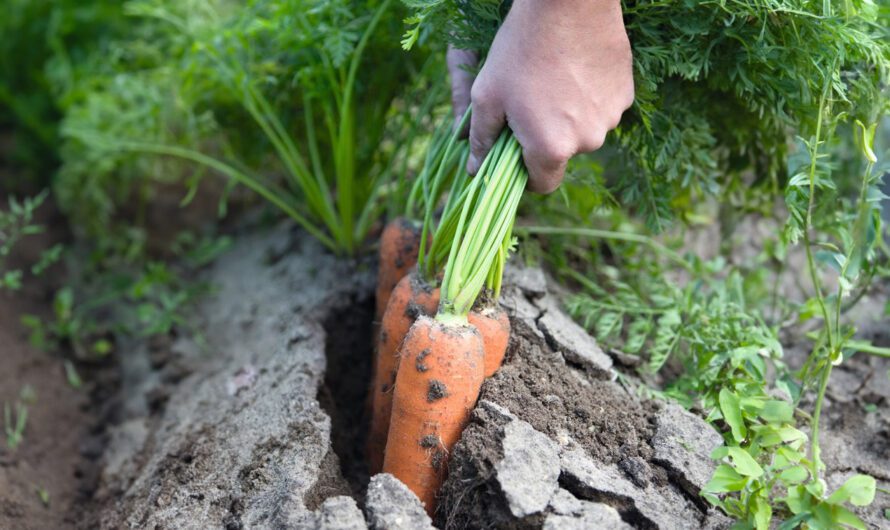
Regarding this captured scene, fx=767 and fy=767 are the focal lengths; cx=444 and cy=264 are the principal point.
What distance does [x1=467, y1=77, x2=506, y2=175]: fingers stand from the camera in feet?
5.74

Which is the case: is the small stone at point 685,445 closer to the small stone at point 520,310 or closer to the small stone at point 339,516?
the small stone at point 520,310

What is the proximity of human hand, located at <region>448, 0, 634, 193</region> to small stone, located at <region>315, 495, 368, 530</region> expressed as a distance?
85cm

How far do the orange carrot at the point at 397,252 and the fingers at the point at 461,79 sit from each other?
0.34 meters

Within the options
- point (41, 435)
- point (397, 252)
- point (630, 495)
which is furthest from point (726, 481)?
point (41, 435)

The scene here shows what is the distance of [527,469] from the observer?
5.26 feet

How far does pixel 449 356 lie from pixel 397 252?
22.1 inches

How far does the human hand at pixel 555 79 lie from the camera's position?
1.66 meters

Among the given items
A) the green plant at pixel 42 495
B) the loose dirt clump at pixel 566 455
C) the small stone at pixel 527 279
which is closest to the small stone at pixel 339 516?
the loose dirt clump at pixel 566 455

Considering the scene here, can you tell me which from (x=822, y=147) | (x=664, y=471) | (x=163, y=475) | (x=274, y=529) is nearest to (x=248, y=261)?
(x=163, y=475)

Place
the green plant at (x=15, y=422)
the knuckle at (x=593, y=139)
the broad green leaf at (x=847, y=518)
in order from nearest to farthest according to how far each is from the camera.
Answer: the broad green leaf at (x=847, y=518)
the knuckle at (x=593, y=139)
the green plant at (x=15, y=422)

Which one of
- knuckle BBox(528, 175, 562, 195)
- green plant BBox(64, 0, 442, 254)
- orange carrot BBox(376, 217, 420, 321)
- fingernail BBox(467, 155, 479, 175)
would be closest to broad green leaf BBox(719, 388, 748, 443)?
knuckle BBox(528, 175, 562, 195)

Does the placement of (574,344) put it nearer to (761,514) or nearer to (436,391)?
(436,391)

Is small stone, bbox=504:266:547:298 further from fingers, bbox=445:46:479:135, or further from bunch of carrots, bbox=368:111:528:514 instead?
fingers, bbox=445:46:479:135

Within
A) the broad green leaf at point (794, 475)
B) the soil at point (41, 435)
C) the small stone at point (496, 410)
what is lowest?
the soil at point (41, 435)
